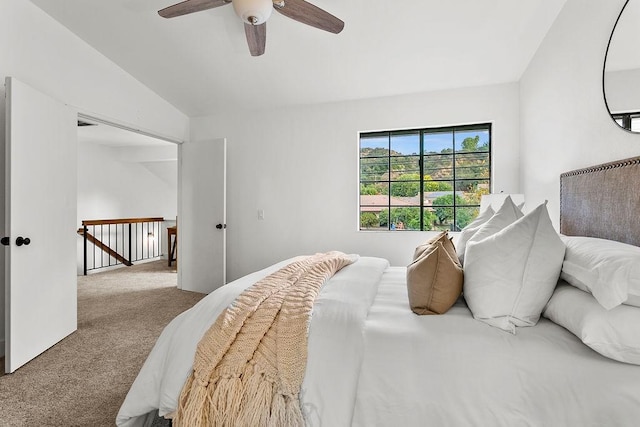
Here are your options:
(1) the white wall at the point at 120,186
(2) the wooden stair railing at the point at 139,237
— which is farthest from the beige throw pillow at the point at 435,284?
(2) the wooden stair railing at the point at 139,237

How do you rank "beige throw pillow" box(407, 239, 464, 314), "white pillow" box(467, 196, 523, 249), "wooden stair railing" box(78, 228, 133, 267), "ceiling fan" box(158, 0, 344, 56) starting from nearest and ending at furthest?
"beige throw pillow" box(407, 239, 464, 314)
"white pillow" box(467, 196, 523, 249)
"ceiling fan" box(158, 0, 344, 56)
"wooden stair railing" box(78, 228, 133, 267)

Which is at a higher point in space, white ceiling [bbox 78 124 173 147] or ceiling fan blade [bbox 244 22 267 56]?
white ceiling [bbox 78 124 173 147]

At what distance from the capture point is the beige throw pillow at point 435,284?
131cm

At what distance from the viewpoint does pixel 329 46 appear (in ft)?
9.21

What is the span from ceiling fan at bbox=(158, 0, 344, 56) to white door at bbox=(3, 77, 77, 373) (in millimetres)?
1315

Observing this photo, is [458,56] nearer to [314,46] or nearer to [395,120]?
[395,120]

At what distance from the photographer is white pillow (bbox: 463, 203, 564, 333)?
119 cm

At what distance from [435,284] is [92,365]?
2306mm

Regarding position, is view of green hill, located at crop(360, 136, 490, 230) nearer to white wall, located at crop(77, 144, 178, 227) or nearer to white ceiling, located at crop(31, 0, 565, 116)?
white ceiling, located at crop(31, 0, 565, 116)

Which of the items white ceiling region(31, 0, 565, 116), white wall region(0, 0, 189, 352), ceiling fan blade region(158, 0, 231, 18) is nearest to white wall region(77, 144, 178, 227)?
white wall region(0, 0, 189, 352)

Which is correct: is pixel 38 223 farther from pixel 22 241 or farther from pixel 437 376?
pixel 437 376

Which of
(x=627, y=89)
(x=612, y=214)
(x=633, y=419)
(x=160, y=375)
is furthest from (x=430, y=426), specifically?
(x=627, y=89)

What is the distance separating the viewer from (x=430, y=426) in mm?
1017

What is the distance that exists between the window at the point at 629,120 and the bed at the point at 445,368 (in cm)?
16
